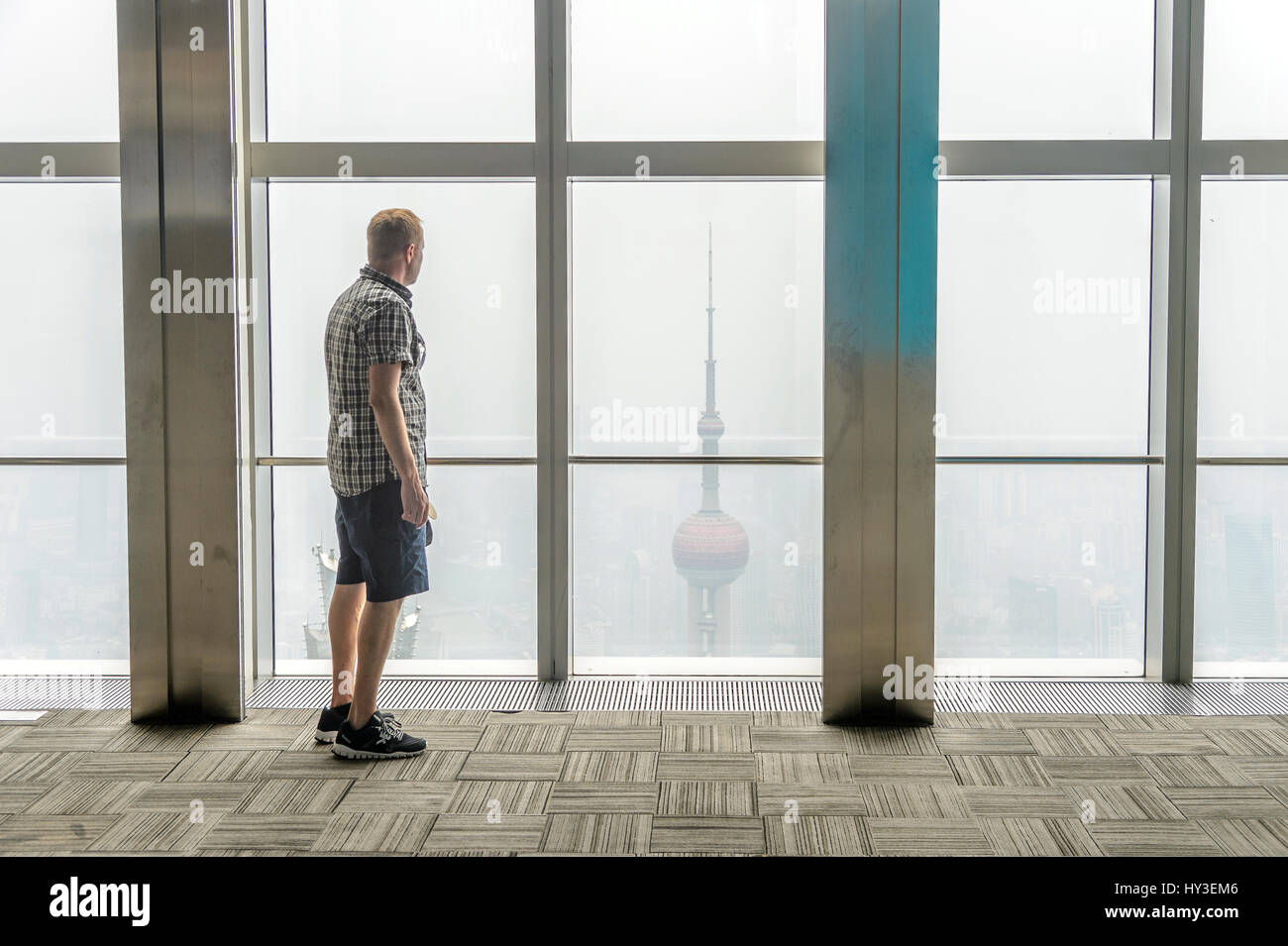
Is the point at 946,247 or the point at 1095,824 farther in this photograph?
the point at 946,247

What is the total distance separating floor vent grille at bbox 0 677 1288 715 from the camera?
3355 mm

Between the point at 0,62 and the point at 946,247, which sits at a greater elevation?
the point at 0,62

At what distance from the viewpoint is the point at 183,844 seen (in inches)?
92.8

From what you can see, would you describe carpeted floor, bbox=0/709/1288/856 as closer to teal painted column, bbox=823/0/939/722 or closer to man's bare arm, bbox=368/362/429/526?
teal painted column, bbox=823/0/939/722

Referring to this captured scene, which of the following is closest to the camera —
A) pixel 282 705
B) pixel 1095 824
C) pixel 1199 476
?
pixel 1095 824

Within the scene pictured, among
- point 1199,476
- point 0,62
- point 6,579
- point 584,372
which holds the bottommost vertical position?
point 6,579

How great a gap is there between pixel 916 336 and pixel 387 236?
5.74 feet

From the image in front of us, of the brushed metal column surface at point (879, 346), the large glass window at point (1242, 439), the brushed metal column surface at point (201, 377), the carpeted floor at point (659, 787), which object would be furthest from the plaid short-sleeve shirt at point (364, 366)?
the large glass window at point (1242, 439)

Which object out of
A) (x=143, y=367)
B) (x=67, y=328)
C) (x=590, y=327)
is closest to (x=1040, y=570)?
(x=590, y=327)

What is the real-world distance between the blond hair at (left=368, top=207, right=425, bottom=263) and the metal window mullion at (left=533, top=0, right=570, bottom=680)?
787mm
